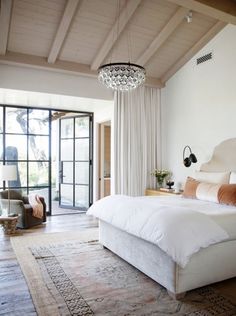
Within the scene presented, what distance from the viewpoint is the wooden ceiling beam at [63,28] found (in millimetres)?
3937

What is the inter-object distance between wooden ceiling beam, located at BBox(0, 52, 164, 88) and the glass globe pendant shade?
1926 mm

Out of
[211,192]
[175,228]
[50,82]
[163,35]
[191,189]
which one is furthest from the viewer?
[50,82]

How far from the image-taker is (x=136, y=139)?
6090 millimetres

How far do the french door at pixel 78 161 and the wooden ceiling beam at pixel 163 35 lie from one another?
7.45 feet

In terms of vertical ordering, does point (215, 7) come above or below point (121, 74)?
above

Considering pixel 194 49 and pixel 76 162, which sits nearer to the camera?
pixel 194 49

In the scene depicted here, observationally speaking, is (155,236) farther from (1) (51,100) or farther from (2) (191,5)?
(1) (51,100)

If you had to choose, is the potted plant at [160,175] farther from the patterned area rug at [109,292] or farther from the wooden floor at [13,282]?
the patterned area rug at [109,292]

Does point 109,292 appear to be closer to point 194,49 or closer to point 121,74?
point 121,74

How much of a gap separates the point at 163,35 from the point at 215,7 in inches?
65.3

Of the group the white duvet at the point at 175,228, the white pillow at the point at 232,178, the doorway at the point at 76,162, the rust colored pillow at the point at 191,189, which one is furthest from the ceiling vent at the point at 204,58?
A: the white duvet at the point at 175,228

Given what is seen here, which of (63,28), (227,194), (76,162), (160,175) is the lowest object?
(227,194)

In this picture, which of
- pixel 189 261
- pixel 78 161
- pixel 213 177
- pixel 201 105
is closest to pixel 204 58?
pixel 201 105

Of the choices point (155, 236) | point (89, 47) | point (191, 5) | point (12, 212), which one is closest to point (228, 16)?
point (191, 5)
